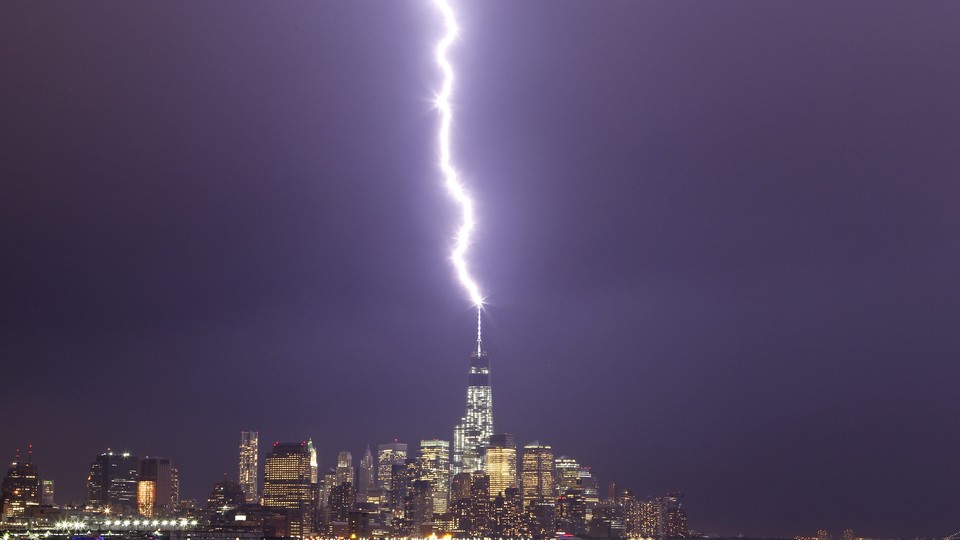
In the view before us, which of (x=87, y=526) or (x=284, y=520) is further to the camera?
(x=284, y=520)

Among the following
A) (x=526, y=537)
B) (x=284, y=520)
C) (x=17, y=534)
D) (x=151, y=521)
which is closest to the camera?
(x=17, y=534)

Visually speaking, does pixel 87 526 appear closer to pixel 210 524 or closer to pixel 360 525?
pixel 210 524

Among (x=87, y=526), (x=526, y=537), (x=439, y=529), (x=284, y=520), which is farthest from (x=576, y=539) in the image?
(x=87, y=526)

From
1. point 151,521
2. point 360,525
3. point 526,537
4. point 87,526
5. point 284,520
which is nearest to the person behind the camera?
point 87,526

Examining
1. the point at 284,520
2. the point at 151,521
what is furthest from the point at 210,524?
the point at 284,520

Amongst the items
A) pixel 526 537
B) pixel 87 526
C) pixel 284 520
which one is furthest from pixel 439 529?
pixel 87 526

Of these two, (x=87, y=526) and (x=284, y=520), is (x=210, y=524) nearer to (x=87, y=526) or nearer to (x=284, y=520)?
(x=87, y=526)

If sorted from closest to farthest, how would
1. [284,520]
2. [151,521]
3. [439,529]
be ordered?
[151,521] < [284,520] < [439,529]

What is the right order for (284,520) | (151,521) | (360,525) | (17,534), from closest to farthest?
(17,534)
(151,521)
(360,525)
(284,520)

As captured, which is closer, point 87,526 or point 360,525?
point 87,526
